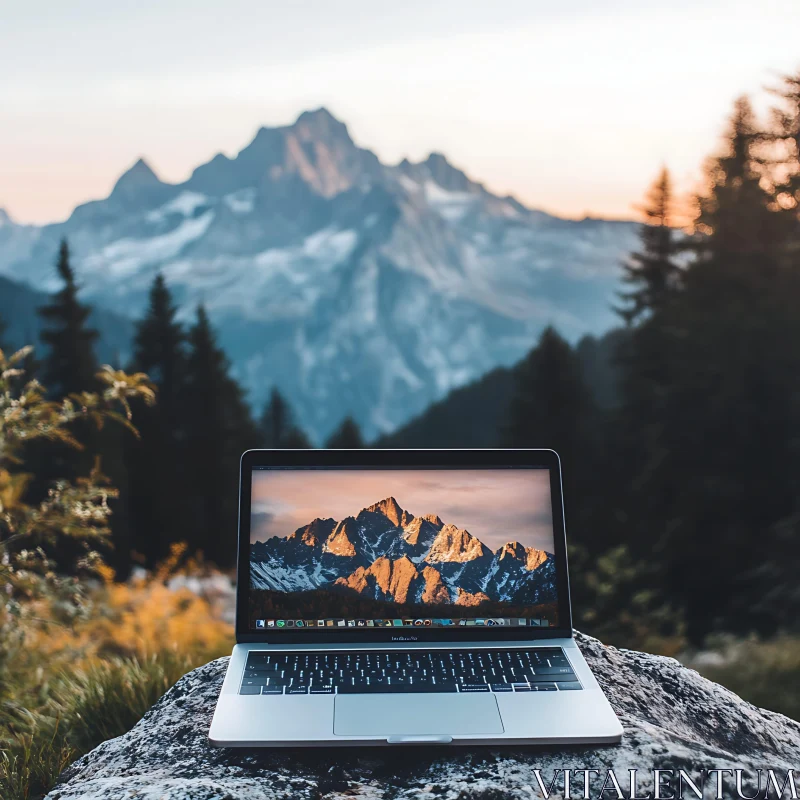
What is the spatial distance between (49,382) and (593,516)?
25682 millimetres

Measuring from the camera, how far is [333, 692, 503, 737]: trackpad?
6.95 ft

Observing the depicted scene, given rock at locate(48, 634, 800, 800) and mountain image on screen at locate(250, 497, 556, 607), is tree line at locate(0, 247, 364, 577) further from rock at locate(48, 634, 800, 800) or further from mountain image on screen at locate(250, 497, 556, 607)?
rock at locate(48, 634, 800, 800)

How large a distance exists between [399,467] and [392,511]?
165 millimetres

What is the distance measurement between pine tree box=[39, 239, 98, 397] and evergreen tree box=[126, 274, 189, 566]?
16.1ft

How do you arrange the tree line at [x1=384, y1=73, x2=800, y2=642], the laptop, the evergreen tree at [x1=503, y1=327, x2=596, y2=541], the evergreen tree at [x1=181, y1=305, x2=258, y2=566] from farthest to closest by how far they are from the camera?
the evergreen tree at [x1=181, y1=305, x2=258, y2=566] < the evergreen tree at [x1=503, y1=327, x2=596, y2=541] < the tree line at [x1=384, y1=73, x2=800, y2=642] < the laptop

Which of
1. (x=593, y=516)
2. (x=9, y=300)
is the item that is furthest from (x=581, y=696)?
(x=9, y=300)

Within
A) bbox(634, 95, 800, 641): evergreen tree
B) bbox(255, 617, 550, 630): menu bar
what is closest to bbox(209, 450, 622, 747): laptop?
bbox(255, 617, 550, 630): menu bar

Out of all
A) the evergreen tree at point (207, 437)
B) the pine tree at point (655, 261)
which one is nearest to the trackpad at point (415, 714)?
the pine tree at point (655, 261)

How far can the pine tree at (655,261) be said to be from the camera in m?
31.6

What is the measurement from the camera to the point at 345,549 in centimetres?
271

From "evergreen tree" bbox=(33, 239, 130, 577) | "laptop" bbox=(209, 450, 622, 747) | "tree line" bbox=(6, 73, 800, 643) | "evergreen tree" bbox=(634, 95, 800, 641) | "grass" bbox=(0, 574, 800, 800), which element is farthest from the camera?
"evergreen tree" bbox=(33, 239, 130, 577)

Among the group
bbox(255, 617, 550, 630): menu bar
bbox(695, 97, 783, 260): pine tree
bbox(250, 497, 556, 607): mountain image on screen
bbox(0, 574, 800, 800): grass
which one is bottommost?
bbox(0, 574, 800, 800): grass

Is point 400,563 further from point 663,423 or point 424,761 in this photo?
point 663,423

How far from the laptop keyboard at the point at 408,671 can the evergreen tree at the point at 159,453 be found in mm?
37417
